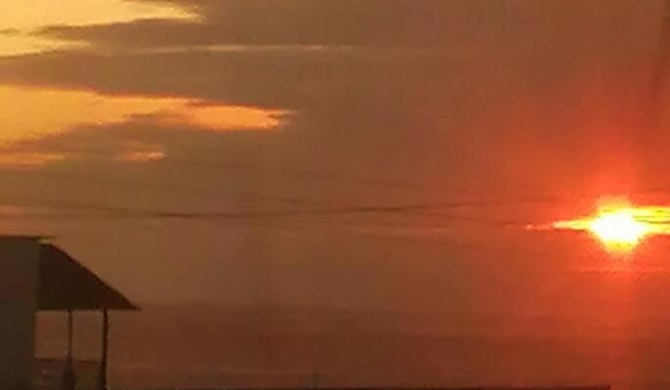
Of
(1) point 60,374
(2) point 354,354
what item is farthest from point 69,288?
(2) point 354,354

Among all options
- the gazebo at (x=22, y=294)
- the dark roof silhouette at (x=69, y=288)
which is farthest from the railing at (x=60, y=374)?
the gazebo at (x=22, y=294)

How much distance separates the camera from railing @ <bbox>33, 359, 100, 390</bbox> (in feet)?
119

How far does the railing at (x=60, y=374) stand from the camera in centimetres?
3638

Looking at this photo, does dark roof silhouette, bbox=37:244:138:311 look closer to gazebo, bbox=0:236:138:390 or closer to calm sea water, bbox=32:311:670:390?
gazebo, bbox=0:236:138:390

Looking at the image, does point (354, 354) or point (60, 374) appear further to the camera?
point (354, 354)

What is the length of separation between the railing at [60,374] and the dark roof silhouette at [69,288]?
39.2 inches

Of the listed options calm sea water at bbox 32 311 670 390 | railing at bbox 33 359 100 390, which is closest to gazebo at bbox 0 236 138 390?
railing at bbox 33 359 100 390

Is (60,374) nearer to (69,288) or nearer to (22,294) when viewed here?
(69,288)

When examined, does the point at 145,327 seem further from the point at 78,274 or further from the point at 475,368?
the point at 78,274

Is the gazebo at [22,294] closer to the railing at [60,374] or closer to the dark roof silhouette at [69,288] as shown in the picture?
the dark roof silhouette at [69,288]

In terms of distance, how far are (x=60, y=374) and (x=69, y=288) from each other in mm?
2281

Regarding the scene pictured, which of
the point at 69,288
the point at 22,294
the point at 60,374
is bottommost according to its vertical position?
the point at 22,294

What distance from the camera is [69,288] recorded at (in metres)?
35.5

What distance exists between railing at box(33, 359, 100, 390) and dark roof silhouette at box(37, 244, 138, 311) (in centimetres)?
100
